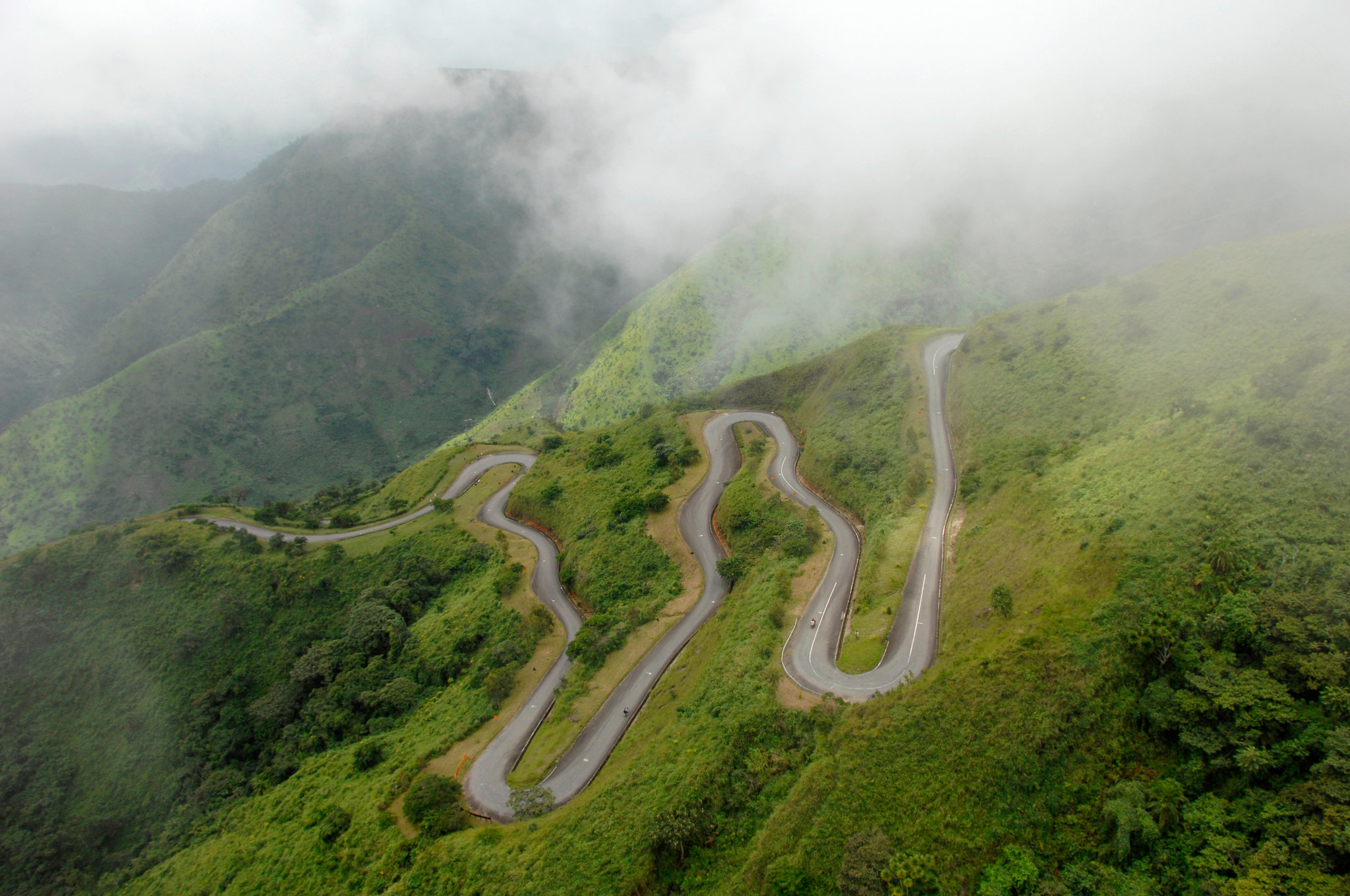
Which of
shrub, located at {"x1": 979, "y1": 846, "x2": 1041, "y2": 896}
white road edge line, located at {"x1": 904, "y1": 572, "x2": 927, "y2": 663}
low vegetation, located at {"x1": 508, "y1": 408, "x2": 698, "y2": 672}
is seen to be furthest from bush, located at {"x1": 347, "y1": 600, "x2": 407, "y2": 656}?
shrub, located at {"x1": 979, "y1": 846, "x2": 1041, "y2": 896}

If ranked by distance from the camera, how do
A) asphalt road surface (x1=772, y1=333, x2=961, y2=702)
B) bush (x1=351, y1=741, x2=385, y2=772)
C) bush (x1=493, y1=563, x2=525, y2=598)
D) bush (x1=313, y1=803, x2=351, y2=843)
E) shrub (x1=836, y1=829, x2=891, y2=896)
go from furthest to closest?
bush (x1=493, y1=563, x2=525, y2=598) < bush (x1=351, y1=741, x2=385, y2=772) < bush (x1=313, y1=803, x2=351, y2=843) < asphalt road surface (x1=772, y1=333, x2=961, y2=702) < shrub (x1=836, y1=829, x2=891, y2=896)

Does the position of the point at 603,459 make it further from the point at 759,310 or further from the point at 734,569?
the point at 759,310

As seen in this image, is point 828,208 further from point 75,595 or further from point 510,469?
point 75,595

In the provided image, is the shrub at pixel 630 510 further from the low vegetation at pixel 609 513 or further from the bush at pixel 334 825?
the bush at pixel 334 825

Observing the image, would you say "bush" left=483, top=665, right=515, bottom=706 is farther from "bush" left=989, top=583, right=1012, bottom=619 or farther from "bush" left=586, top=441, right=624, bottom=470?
"bush" left=989, top=583, right=1012, bottom=619

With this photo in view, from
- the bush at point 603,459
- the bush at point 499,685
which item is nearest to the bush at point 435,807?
the bush at point 499,685

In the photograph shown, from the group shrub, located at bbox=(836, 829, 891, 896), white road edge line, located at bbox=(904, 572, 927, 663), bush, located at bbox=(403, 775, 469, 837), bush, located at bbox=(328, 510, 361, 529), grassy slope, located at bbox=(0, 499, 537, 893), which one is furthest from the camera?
bush, located at bbox=(328, 510, 361, 529)

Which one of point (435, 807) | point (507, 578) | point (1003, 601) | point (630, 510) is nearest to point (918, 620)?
point (1003, 601)
